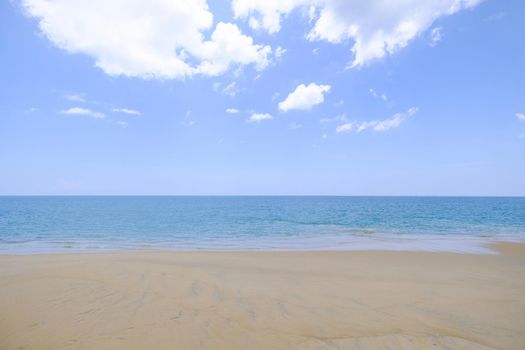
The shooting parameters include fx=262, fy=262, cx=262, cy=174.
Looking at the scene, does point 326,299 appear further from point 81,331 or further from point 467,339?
point 81,331

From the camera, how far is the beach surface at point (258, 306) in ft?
16.1

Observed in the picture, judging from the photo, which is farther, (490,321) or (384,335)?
(490,321)

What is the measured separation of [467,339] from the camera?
5000 millimetres

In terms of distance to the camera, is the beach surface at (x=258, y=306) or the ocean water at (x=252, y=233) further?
the ocean water at (x=252, y=233)

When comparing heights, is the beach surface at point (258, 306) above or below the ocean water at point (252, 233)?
above

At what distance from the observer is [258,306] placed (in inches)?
251

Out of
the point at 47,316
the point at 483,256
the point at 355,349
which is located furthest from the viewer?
the point at 483,256

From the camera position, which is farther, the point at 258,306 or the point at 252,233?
the point at 252,233

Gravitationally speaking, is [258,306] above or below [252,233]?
above

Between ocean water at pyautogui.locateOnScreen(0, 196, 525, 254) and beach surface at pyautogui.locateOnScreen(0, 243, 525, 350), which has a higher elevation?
beach surface at pyautogui.locateOnScreen(0, 243, 525, 350)

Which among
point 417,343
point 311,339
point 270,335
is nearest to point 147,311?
point 270,335

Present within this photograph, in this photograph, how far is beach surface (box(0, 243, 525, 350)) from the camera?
16.1ft

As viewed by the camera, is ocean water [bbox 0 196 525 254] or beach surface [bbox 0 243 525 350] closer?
beach surface [bbox 0 243 525 350]

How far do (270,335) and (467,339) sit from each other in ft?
12.3
